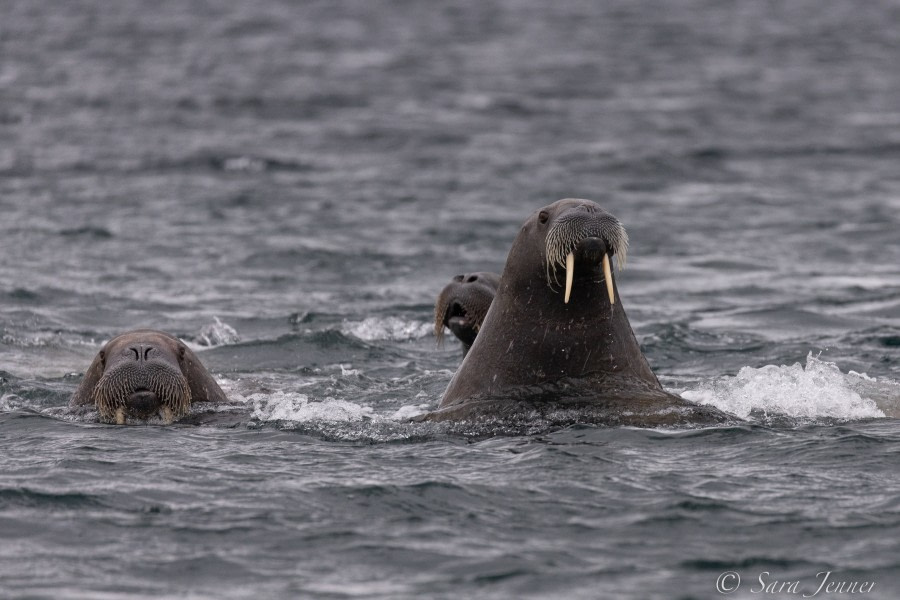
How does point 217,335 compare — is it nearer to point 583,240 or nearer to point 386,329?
point 386,329

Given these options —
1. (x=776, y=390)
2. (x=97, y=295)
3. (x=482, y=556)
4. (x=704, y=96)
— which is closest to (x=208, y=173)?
(x=97, y=295)

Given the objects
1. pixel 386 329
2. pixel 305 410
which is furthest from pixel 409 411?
pixel 386 329

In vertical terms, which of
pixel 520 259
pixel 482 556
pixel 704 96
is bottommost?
pixel 482 556

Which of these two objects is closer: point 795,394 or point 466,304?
point 795,394

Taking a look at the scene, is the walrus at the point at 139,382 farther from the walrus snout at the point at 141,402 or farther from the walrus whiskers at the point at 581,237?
the walrus whiskers at the point at 581,237

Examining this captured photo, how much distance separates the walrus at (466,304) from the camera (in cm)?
1184

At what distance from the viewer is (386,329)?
611 inches

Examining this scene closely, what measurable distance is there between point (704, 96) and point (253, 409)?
2822cm

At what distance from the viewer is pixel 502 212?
23.8 metres

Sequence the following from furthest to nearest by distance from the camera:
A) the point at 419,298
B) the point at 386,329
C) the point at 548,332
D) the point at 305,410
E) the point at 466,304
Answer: the point at 419,298 < the point at 386,329 < the point at 466,304 < the point at 305,410 < the point at 548,332

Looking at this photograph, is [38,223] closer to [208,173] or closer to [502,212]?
[208,173]

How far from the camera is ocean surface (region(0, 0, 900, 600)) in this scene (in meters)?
7.66

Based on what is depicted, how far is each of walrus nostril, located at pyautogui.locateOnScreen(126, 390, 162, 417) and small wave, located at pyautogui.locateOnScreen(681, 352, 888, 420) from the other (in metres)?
4.00

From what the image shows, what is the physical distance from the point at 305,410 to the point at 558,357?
2100mm
